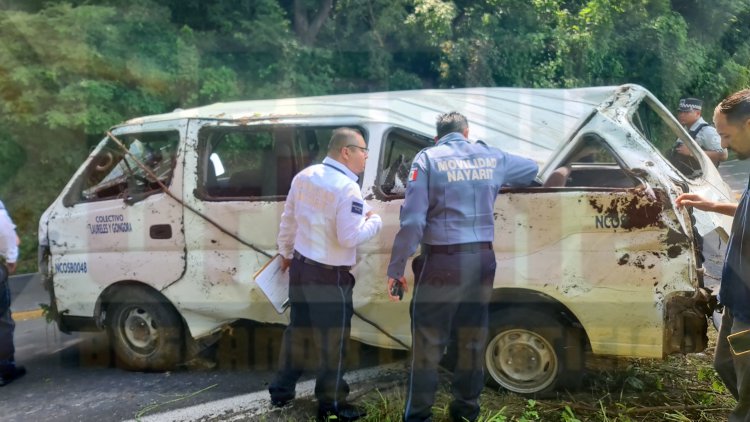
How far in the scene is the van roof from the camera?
170 inches

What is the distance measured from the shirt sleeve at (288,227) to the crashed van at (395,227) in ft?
1.09

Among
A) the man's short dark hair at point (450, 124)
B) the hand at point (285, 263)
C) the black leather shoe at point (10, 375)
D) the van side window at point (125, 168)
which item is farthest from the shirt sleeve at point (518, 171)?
the black leather shoe at point (10, 375)

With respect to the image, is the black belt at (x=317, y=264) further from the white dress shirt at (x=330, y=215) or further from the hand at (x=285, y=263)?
the hand at (x=285, y=263)

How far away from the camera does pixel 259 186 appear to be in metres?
4.84

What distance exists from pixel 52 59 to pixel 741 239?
906 centimetres

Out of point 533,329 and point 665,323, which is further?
point 533,329

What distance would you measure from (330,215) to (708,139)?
149 inches

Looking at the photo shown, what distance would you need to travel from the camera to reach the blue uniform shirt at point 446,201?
3354mm

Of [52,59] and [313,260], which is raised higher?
[52,59]

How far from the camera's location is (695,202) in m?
3.09

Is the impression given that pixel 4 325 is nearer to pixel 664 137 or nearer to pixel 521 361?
pixel 521 361

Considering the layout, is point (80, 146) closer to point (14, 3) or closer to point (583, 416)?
point (14, 3)

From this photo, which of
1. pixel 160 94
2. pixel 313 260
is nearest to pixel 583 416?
pixel 313 260

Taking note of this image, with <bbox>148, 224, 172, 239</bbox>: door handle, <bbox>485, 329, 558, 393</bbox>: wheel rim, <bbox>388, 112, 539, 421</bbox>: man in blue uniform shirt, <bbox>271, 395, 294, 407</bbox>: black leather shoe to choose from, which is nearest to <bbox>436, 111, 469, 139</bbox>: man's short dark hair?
<bbox>388, 112, 539, 421</bbox>: man in blue uniform shirt
